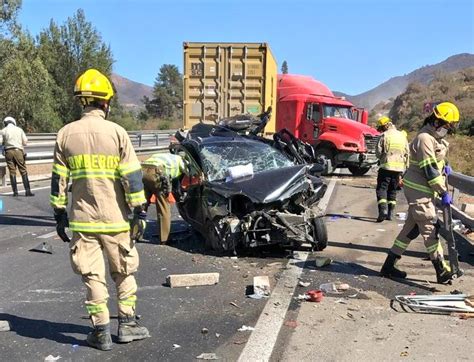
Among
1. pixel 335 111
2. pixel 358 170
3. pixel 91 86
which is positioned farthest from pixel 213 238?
pixel 335 111

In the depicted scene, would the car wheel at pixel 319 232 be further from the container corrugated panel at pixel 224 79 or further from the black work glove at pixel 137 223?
the container corrugated panel at pixel 224 79

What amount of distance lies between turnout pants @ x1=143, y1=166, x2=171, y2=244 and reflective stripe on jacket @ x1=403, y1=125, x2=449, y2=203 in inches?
124

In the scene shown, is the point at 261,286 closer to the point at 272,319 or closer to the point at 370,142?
the point at 272,319

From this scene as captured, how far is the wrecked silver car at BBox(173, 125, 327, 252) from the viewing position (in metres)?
6.48

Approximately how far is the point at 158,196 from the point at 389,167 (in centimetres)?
450

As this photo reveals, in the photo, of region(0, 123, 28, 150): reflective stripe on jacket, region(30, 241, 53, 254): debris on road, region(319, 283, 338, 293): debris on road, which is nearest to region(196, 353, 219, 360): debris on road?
region(319, 283, 338, 293): debris on road

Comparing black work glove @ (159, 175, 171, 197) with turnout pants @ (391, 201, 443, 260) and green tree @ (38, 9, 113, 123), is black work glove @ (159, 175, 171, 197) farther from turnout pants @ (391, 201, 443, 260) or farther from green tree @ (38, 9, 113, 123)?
green tree @ (38, 9, 113, 123)

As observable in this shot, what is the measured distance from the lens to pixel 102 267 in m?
3.95

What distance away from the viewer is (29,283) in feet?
18.2

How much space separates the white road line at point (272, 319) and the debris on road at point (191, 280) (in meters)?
0.68

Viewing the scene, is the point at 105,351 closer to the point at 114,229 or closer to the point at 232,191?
the point at 114,229

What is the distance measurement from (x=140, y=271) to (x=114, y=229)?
2265mm

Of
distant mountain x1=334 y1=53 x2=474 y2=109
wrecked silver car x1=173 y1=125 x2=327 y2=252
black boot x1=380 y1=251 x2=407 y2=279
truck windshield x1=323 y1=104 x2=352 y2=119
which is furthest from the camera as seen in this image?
distant mountain x1=334 y1=53 x2=474 y2=109

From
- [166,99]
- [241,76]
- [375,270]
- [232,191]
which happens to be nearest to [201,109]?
[241,76]
